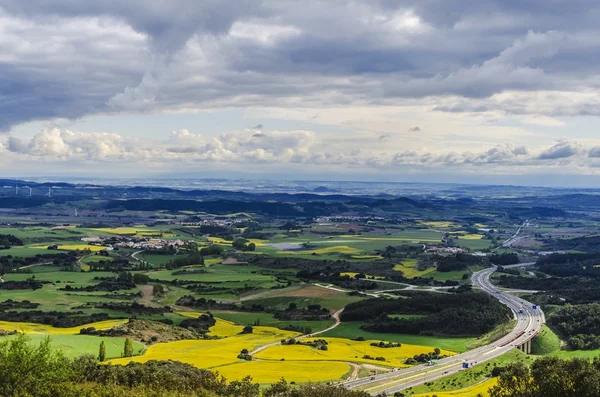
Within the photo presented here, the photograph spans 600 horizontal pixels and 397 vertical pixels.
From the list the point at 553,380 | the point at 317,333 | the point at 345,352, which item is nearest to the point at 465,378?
the point at 345,352

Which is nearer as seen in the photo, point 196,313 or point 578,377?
point 578,377

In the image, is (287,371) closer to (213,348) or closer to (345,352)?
(345,352)

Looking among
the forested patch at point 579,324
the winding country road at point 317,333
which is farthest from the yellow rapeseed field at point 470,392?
the forested patch at point 579,324

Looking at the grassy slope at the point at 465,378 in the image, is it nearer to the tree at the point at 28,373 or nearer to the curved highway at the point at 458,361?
the curved highway at the point at 458,361

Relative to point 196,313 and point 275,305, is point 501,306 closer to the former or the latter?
point 275,305

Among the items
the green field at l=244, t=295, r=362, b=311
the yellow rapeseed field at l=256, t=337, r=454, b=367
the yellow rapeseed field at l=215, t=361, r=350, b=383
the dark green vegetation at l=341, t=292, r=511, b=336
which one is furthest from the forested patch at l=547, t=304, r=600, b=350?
the yellow rapeseed field at l=215, t=361, r=350, b=383

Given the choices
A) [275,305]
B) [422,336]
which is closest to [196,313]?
[275,305]
